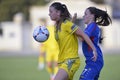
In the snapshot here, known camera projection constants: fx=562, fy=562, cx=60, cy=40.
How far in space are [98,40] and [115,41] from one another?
142ft

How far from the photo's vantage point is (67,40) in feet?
31.2

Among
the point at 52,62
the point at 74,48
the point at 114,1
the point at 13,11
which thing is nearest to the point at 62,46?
the point at 74,48

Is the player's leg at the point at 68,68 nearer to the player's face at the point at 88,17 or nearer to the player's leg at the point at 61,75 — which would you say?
the player's leg at the point at 61,75

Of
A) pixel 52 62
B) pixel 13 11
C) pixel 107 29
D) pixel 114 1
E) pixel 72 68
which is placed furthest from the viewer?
pixel 114 1

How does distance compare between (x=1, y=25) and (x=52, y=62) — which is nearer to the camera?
(x=52, y=62)

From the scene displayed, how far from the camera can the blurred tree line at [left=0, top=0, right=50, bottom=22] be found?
6147 cm

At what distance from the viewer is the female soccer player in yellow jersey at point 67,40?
31.0 feet

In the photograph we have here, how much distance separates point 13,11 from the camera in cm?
6188

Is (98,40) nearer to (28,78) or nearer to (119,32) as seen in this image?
(28,78)

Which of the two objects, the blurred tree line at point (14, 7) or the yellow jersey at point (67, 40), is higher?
the yellow jersey at point (67, 40)

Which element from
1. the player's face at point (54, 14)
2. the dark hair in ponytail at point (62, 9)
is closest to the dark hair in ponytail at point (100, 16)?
the dark hair in ponytail at point (62, 9)

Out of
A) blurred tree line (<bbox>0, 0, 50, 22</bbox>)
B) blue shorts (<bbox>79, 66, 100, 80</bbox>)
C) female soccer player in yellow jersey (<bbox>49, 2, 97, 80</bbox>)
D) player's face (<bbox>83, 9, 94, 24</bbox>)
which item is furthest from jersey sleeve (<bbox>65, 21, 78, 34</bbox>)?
blurred tree line (<bbox>0, 0, 50, 22</bbox>)

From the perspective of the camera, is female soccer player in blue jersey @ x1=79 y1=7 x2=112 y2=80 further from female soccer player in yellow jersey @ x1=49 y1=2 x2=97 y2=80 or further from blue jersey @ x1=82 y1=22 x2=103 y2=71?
female soccer player in yellow jersey @ x1=49 y1=2 x2=97 y2=80

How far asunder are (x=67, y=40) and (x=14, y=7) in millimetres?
52961
